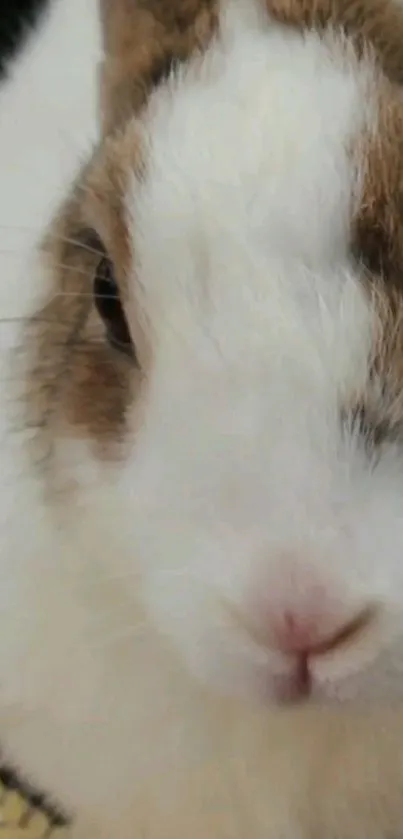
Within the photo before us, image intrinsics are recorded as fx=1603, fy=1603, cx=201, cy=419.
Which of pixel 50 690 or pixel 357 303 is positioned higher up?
pixel 357 303

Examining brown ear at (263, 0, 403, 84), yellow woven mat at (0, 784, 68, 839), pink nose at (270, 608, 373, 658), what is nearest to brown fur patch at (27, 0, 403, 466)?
brown ear at (263, 0, 403, 84)

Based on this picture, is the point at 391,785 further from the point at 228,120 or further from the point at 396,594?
the point at 228,120

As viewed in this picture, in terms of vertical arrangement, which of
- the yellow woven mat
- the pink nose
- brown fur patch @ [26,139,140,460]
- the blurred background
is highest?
the blurred background

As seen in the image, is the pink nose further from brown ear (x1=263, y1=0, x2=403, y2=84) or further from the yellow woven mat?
the yellow woven mat

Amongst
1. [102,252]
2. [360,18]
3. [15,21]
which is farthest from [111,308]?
[15,21]

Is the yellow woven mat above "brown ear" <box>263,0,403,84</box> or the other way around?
the other way around

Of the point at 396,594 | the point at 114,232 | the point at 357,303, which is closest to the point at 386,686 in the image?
the point at 396,594

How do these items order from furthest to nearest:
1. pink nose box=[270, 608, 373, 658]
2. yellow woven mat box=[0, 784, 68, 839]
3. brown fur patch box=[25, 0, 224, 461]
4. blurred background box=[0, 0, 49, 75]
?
blurred background box=[0, 0, 49, 75]
yellow woven mat box=[0, 784, 68, 839]
brown fur patch box=[25, 0, 224, 461]
pink nose box=[270, 608, 373, 658]

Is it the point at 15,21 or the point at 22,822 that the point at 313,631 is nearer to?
the point at 22,822
